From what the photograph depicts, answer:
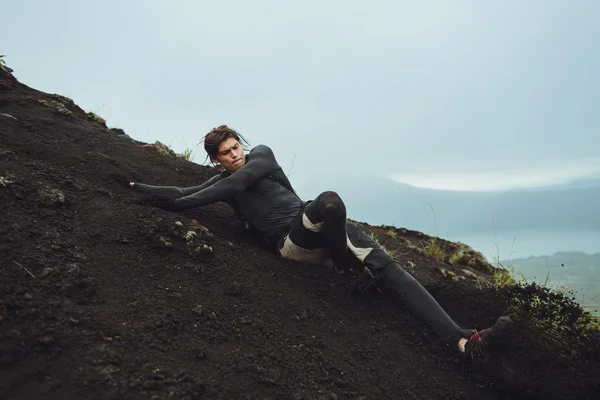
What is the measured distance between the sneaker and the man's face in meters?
2.12

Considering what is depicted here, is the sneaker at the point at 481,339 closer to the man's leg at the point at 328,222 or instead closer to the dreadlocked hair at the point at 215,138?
the man's leg at the point at 328,222

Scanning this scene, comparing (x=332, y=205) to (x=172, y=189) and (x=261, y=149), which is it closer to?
(x=261, y=149)

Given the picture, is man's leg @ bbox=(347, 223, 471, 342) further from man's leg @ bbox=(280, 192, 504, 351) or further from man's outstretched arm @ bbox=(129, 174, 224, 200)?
man's outstretched arm @ bbox=(129, 174, 224, 200)

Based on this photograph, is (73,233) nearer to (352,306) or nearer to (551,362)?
(352,306)

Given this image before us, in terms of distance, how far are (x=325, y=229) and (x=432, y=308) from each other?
96 cm

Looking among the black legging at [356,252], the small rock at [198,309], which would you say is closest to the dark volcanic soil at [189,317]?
the small rock at [198,309]

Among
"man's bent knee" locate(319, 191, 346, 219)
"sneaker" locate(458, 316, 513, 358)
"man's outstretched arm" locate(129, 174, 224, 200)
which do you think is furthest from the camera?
"man's outstretched arm" locate(129, 174, 224, 200)

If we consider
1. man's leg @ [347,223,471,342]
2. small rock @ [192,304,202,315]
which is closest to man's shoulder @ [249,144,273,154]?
man's leg @ [347,223,471,342]

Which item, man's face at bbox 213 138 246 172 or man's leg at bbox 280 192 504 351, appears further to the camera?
man's face at bbox 213 138 246 172

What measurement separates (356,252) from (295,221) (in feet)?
1.72

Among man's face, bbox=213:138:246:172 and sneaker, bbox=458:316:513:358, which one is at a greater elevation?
man's face, bbox=213:138:246:172

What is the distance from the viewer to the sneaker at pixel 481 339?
111 inches

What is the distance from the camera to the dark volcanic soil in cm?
204

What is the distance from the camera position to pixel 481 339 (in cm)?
293
